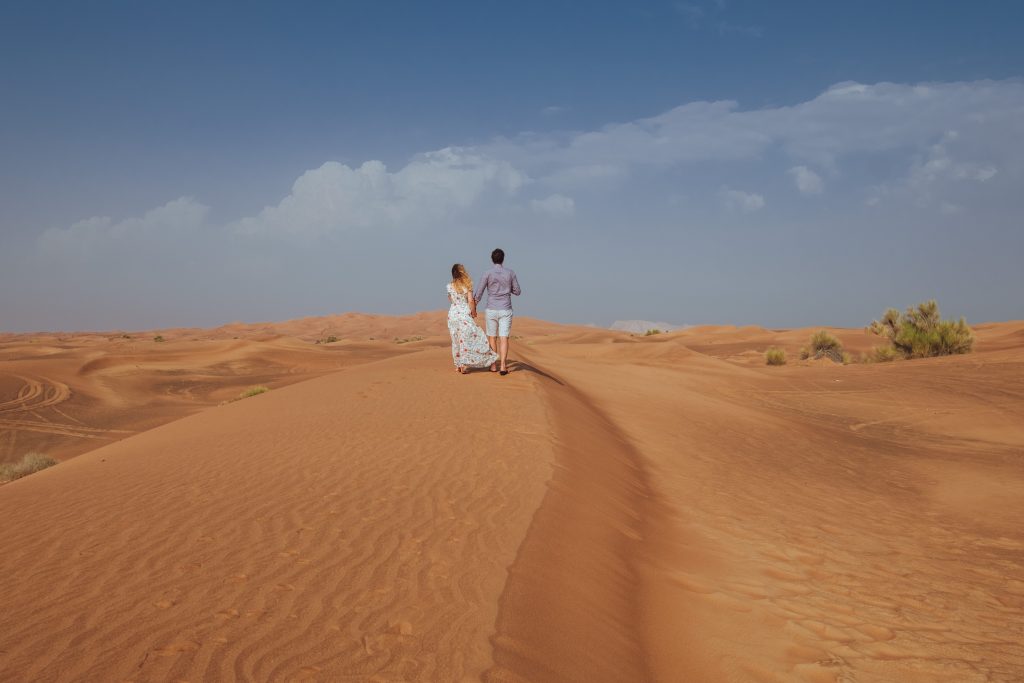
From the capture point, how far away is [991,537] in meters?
6.30

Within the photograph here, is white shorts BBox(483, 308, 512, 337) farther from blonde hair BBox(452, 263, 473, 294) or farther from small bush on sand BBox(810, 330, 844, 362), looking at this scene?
small bush on sand BBox(810, 330, 844, 362)

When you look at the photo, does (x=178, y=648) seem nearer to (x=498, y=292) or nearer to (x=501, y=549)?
(x=501, y=549)

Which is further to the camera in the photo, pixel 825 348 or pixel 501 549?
pixel 825 348

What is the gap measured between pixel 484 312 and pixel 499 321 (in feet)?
1.02

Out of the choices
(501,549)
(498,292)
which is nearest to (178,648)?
(501,549)

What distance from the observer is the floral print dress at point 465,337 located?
11.0 meters

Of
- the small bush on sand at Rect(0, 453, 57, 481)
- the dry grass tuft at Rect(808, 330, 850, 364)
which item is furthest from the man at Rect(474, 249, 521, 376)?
the dry grass tuft at Rect(808, 330, 850, 364)

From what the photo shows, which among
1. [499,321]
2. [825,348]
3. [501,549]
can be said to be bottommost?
[501,549]

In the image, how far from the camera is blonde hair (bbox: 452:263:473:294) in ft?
Answer: 35.9

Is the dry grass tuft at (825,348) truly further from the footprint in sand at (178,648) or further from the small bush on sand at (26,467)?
the footprint in sand at (178,648)

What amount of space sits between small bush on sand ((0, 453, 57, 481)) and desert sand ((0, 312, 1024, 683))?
249 centimetres

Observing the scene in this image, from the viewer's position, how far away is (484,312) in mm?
11039

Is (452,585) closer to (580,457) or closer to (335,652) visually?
(335,652)

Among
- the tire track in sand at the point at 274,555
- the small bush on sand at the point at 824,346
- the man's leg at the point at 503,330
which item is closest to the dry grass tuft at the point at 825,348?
the small bush on sand at the point at 824,346
